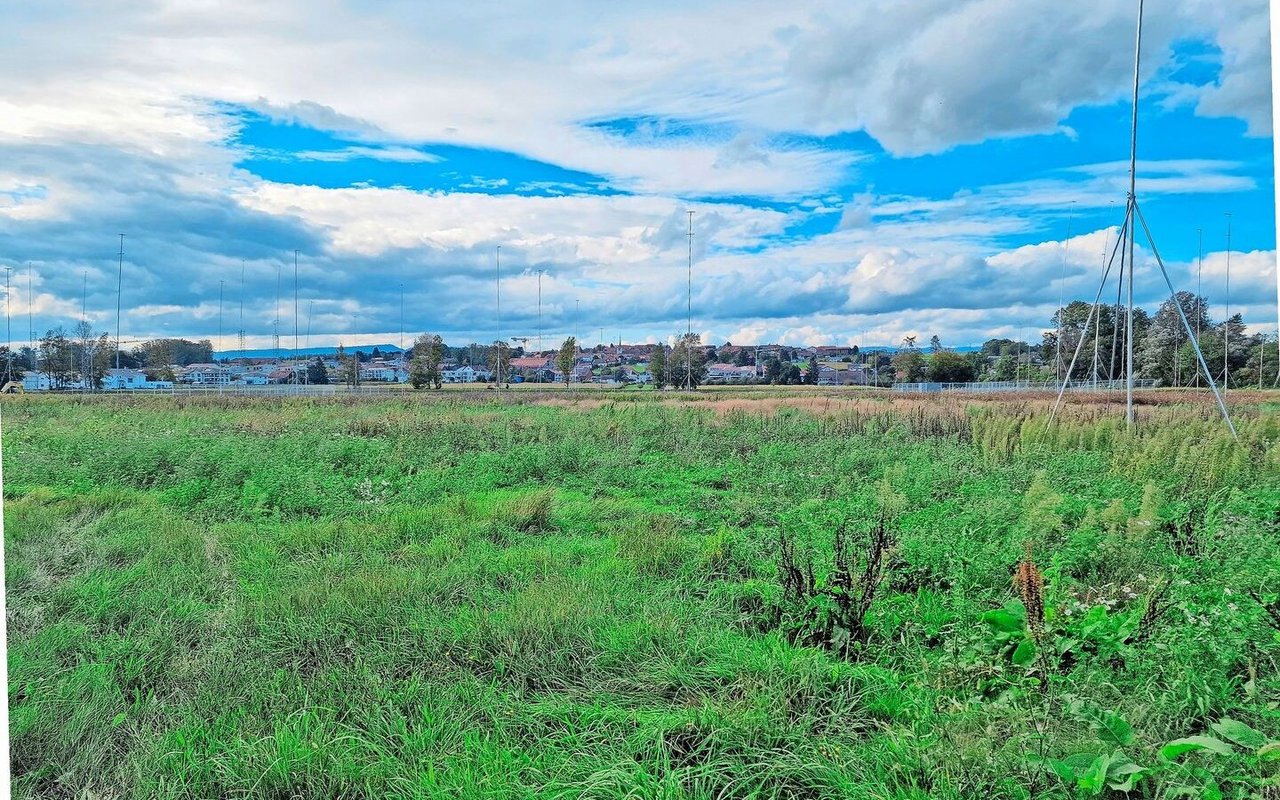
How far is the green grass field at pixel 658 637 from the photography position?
2.10m

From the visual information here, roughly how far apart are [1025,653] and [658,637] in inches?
57.9

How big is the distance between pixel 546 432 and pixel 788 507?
584 centimetres

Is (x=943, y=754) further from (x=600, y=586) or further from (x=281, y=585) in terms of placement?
(x=281, y=585)

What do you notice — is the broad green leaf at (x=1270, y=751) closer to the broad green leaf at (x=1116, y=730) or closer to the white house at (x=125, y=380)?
the broad green leaf at (x=1116, y=730)

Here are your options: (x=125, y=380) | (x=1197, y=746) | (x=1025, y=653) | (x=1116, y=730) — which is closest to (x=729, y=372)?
(x=125, y=380)

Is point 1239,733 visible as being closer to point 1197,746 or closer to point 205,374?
point 1197,746

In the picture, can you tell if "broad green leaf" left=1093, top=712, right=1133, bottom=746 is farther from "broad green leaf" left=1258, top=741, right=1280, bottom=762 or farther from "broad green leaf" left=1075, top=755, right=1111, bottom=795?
"broad green leaf" left=1258, top=741, right=1280, bottom=762

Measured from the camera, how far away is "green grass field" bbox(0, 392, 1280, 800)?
210 cm

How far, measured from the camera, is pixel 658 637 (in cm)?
304

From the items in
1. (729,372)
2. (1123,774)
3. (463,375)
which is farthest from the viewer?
(729,372)

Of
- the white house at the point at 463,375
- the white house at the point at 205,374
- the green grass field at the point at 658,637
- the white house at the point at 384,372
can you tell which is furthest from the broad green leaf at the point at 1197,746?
the white house at the point at 384,372

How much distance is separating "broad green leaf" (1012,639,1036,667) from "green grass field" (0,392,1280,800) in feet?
0.03

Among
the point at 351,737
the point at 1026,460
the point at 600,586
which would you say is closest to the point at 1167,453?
the point at 1026,460

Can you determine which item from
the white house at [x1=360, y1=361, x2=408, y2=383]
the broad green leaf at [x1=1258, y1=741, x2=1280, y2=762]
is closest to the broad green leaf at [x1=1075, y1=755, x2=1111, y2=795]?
the broad green leaf at [x1=1258, y1=741, x2=1280, y2=762]
